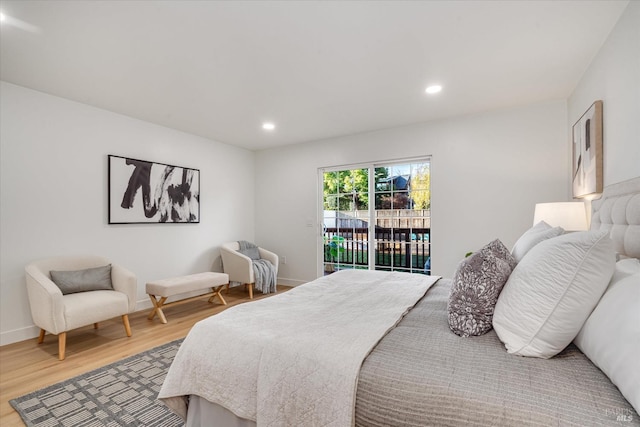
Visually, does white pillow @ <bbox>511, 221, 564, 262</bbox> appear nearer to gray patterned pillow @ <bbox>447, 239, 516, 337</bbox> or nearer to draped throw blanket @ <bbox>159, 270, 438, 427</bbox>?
gray patterned pillow @ <bbox>447, 239, 516, 337</bbox>

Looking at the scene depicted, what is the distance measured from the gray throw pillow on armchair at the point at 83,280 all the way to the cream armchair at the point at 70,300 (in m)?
0.05

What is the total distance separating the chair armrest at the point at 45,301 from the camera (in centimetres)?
254

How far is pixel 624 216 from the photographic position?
164 cm

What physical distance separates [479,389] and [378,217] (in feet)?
12.5

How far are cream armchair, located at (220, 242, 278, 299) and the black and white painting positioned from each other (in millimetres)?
706

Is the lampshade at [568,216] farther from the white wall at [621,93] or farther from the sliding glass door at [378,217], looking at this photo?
the sliding glass door at [378,217]

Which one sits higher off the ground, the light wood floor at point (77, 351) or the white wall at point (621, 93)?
the white wall at point (621, 93)

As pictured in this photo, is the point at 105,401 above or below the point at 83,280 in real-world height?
below

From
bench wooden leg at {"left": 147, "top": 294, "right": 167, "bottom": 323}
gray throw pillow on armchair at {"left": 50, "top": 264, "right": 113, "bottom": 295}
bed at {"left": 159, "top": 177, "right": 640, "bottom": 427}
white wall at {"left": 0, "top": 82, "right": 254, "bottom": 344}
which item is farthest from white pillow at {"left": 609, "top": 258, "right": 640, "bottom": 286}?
white wall at {"left": 0, "top": 82, "right": 254, "bottom": 344}

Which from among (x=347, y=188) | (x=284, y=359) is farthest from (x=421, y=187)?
(x=284, y=359)

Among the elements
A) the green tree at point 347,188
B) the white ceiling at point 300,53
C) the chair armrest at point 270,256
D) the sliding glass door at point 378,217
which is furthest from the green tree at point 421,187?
the chair armrest at point 270,256

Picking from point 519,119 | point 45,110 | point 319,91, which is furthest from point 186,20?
point 519,119

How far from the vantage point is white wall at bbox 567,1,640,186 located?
1.79 metres

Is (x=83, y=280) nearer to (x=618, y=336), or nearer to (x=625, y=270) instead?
(x=618, y=336)
